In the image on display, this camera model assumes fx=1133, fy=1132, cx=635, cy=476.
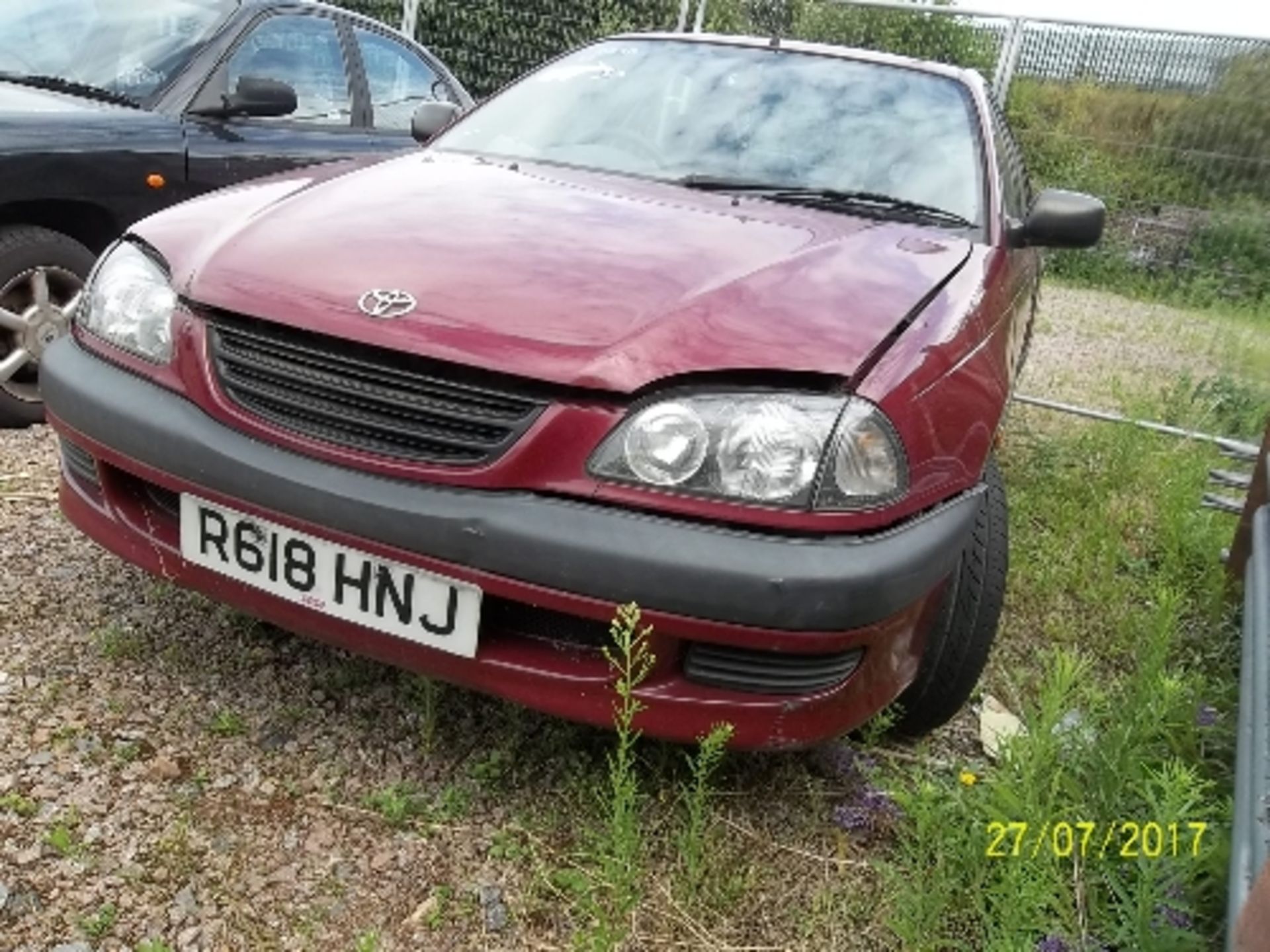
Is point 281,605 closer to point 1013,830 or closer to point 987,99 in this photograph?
point 1013,830

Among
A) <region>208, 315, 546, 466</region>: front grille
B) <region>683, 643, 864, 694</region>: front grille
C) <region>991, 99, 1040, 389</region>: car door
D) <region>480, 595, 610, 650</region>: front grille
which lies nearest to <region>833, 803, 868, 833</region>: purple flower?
<region>683, 643, 864, 694</region>: front grille

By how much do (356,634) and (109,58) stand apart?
291cm

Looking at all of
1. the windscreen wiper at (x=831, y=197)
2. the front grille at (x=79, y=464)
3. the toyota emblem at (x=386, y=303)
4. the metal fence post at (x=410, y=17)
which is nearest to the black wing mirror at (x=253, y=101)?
the windscreen wiper at (x=831, y=197)

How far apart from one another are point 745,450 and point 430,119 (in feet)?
Result: 7.23

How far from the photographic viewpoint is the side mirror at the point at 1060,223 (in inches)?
115

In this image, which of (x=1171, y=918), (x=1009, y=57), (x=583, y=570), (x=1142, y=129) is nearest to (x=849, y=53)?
(x=583, y=570)

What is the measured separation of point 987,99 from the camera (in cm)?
326

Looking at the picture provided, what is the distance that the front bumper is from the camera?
1745 millimetres

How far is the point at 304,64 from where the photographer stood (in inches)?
171

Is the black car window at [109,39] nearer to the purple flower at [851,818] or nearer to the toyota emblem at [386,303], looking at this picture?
the toyota emblem at [386,303]

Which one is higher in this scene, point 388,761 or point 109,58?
point 109,58

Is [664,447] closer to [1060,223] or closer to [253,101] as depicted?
[1060,223]

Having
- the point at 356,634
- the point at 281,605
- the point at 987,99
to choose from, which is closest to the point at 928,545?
the point at 356,634

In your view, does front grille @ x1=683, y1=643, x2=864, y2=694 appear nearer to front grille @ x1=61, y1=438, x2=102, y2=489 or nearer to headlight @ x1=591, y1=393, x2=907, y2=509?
headlight @ x1=591, y1=393, x2=907, y2=509
